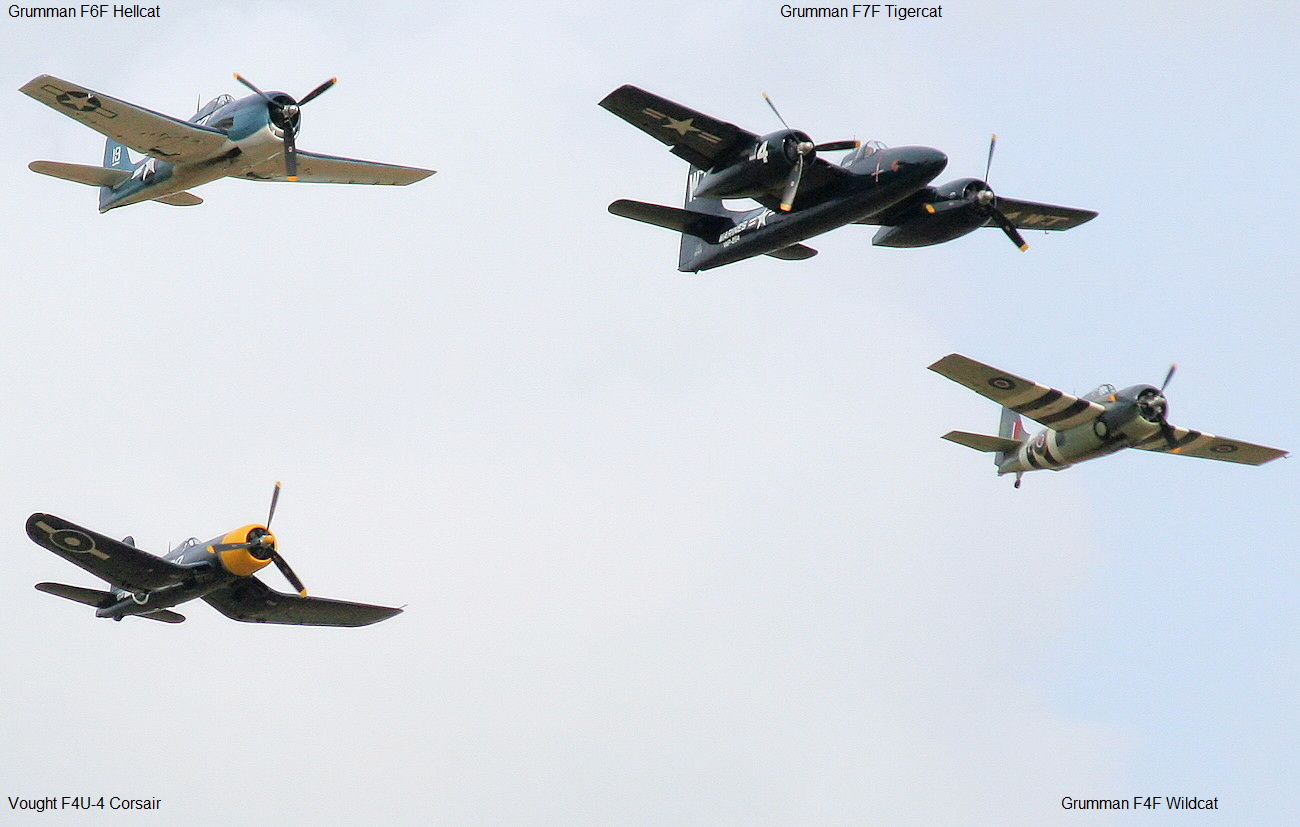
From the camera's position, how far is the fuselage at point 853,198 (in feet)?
140

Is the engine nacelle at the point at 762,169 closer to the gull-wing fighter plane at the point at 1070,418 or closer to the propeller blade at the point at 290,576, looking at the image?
the gull-wing fighter plane at the point at 1070,418

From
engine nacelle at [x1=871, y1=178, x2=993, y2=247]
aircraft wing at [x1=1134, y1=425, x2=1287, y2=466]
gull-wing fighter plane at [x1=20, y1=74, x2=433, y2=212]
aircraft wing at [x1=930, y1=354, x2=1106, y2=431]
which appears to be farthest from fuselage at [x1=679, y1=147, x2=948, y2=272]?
aircraft wing at [x1=1134, y1=425, x2=1287, y2=466]

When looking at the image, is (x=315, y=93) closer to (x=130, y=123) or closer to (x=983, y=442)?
(x=130, y=123)

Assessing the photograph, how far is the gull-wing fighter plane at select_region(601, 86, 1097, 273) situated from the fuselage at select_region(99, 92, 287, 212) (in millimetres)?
9112

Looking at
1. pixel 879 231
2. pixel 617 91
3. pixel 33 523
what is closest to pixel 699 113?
pixel 617 91

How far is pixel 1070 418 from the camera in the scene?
47688mm

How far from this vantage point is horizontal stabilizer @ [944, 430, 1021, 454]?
48.9 m

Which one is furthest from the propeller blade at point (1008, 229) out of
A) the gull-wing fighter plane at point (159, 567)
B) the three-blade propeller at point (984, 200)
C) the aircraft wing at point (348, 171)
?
the gull-wing fighter plane at point (159, 567)

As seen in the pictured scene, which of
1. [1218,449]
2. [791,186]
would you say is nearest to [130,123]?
[791,186]

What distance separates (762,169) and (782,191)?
0.84 meters

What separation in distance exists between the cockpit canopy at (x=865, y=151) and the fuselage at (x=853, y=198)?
25 mm

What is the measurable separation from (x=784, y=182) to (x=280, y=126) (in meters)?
12.9

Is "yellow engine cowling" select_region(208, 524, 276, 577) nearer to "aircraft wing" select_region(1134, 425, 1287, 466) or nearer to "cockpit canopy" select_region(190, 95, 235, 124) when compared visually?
"cockpit canopy" select_region(190, 95, 235, 124)

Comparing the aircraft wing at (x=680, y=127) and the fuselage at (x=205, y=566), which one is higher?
the aircraft wing at (x=680, y=127)
